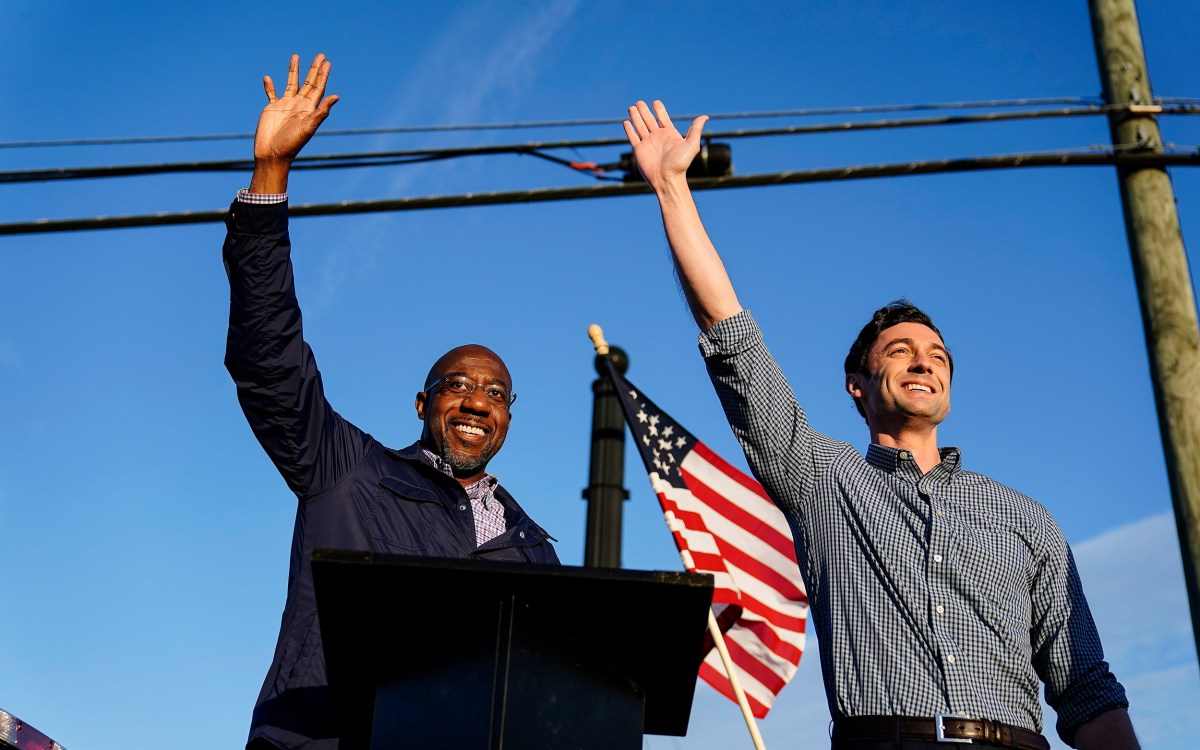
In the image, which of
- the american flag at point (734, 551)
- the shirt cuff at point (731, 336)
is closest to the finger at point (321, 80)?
the shirt cuff at point (731, 336)

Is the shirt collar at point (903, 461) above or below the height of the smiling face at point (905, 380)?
below

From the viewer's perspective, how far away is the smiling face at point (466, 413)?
4438 millimetres

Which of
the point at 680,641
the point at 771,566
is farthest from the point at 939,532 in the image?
the point at 771,566

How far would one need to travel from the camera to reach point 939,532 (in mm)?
3504

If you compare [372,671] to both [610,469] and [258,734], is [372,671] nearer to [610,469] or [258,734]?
[258,734]

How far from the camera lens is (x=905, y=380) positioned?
384 cm

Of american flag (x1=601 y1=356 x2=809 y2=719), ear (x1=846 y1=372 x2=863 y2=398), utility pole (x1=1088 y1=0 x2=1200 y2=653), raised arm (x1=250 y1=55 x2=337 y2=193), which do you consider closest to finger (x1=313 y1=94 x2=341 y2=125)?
raised arm (x1=250 y1=55 x2=337 y2=193)

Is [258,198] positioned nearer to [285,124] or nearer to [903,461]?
[285,124]

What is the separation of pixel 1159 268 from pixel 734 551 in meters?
2.75

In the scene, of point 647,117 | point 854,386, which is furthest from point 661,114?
point 854,386

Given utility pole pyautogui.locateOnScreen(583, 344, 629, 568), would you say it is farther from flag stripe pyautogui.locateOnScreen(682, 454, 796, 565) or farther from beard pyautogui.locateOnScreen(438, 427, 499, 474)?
beard pyautogui.locateOnScreen(438, 427, 499, 474)

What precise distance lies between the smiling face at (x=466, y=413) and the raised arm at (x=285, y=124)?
1.02 meters

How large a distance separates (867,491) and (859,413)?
528 mm

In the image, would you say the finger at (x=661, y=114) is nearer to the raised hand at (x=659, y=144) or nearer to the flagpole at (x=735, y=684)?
the raised hand at (x=659, y=144)
